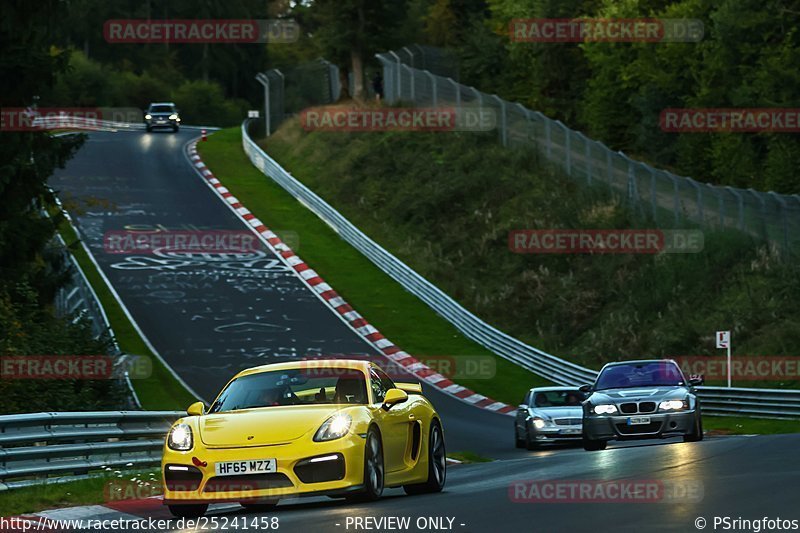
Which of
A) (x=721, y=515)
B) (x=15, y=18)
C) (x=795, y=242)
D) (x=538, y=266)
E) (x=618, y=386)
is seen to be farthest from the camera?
(x=538, y=266)

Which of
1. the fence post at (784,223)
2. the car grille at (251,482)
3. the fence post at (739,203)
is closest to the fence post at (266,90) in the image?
the fence post at (739,203)

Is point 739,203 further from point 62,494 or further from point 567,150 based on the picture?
point 62,494

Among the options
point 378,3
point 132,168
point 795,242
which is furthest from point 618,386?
point 378,3

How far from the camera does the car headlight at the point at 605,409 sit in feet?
70.7

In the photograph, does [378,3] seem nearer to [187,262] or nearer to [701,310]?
[187,262]

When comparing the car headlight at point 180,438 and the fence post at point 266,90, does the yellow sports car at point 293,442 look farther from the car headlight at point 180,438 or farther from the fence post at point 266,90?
the fence post at point 266,90

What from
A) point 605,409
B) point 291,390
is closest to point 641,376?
point 605,409

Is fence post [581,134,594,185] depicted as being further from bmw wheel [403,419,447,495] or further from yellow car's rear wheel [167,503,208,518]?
yellow car's rear wheel [167,503,208,518]

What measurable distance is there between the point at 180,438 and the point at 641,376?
1147 centimetres

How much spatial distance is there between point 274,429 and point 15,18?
1563 centimetres

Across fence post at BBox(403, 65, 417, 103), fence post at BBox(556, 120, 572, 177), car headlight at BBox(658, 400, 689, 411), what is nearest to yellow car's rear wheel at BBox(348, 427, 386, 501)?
car headlight at BBox(658, 400, 689, 411)

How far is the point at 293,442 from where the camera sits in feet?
39.5

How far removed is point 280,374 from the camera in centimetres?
1343

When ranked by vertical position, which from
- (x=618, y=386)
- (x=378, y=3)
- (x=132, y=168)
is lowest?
(x=618, y=386)
